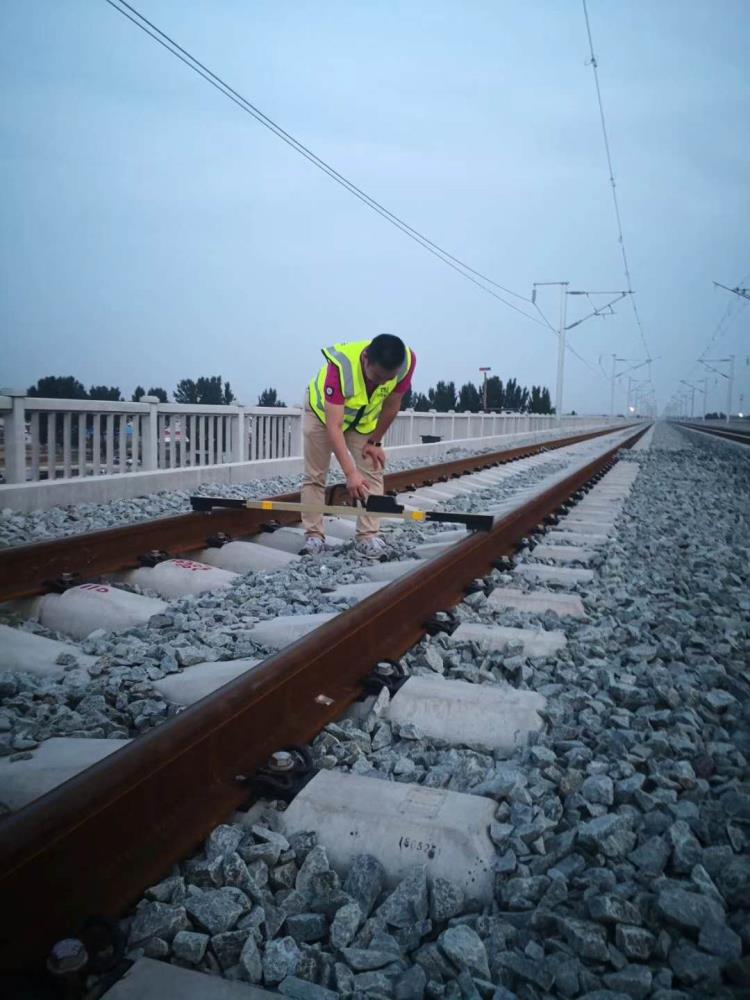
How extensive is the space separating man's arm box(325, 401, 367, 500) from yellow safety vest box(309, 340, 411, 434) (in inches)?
6.8

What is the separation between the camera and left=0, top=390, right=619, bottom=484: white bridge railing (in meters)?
7.92

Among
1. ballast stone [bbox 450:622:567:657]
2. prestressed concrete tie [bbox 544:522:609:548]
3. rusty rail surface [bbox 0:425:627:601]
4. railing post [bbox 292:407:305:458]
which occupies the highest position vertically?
railing post [bbox 292:407:305:458]

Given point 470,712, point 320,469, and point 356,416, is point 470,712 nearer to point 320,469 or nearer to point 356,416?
point 356,416

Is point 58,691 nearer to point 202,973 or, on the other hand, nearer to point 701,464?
point 202,973

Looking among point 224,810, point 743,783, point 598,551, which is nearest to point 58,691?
point 224,810

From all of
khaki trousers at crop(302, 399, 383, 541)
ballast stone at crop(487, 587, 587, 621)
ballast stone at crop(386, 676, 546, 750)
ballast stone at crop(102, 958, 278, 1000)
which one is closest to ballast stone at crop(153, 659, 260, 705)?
ballast stone at crop(386, 676, 546, 750)

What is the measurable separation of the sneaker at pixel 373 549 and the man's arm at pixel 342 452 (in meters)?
0.57

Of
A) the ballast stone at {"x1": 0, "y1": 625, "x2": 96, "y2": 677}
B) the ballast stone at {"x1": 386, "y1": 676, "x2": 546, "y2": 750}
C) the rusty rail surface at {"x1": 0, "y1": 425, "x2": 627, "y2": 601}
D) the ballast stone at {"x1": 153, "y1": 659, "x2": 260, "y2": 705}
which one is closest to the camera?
the ballast stone at {"x1": 386, "y1": 676, "x2": 546, "y2": 750}

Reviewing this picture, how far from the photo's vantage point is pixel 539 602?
452 cm

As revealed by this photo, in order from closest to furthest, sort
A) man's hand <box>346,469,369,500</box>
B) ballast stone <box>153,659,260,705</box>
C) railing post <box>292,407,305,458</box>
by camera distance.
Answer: ballast stone <box>153,659,260,705</box>, man's hand <box>346,469,369,500</box>, railing post <box>292,407,305,458</box>

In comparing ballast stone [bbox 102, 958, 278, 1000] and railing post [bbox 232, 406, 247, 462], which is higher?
railing post [bbox 232, 406, 247, 462]

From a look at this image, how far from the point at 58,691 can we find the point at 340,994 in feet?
5.77

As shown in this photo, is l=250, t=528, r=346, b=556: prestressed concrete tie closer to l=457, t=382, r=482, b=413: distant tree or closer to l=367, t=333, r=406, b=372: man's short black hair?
l=367, t=333, r=406, b=372: man's short black hair

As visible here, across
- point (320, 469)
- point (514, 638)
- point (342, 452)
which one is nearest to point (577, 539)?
point (320, 469)
